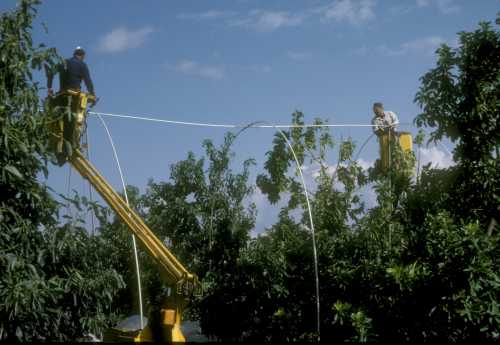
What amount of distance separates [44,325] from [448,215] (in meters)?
5.64

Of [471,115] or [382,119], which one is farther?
[382,119]

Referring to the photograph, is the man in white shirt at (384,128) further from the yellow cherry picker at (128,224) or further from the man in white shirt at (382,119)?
the yellow cherry picker at (128,224)

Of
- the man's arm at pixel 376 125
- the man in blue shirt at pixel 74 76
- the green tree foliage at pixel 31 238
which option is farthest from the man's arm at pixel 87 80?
the man's arm at pixel 376 125

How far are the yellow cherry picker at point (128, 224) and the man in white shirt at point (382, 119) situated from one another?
422cm

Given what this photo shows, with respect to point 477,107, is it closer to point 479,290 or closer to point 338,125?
point 479,290

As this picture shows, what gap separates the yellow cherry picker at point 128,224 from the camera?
30.2ft

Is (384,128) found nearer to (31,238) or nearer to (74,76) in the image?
(74,76)

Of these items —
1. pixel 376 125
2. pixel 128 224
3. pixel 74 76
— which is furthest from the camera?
pixel 376 125

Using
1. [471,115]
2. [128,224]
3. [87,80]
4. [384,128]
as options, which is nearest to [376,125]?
[384,128]

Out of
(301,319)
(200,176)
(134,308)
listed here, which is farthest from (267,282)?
(134,308)

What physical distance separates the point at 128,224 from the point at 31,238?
226 centimetres

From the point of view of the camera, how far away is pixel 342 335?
10.1 metres

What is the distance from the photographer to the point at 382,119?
36.4 ft

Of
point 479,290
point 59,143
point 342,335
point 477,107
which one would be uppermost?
point 477,107
